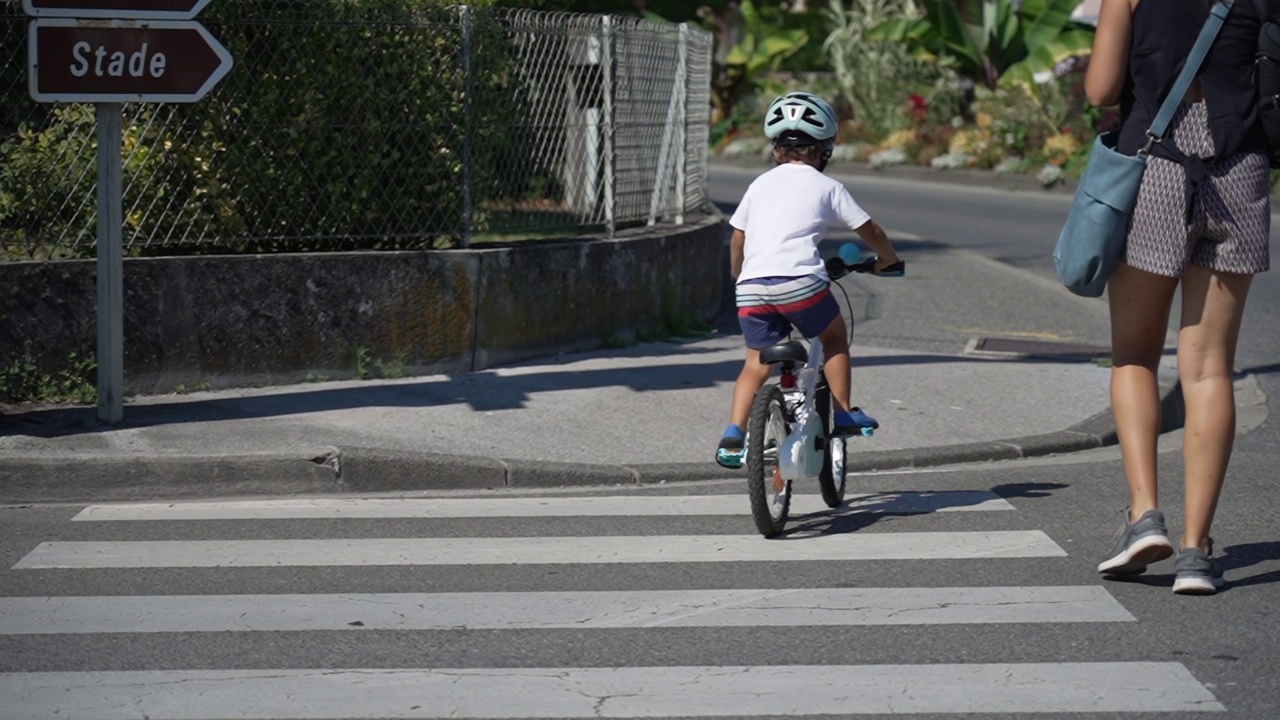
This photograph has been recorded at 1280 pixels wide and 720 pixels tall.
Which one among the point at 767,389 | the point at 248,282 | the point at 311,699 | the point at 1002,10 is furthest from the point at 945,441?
the point at 1002,10

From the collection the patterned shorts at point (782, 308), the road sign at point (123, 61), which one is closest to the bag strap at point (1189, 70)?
the patterned shorts at point (782, 308)

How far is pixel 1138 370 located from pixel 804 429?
47.5 inches

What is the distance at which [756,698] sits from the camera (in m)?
4.34

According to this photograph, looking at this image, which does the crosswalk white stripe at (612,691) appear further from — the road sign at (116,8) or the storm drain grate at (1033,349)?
the storm drain grate at (1033,349)

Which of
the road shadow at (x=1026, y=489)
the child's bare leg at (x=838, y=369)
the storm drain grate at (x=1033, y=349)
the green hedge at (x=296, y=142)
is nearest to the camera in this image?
the child's bare leg at (x=838, y=369)

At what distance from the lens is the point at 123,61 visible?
24.7 ft

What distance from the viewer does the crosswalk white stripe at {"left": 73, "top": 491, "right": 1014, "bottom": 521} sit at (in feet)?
21.7

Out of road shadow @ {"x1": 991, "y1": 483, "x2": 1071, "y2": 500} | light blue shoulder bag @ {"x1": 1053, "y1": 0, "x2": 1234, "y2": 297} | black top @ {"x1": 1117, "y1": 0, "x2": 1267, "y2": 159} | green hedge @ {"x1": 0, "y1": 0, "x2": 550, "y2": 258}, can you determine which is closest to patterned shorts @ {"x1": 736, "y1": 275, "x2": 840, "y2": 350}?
light blue shoulder bag @ {"x1": 1053, "y1": 0, "x2": 1234, "y2": 297}

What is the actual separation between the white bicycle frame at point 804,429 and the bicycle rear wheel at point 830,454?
5cm

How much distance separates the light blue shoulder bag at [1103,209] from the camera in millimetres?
5203

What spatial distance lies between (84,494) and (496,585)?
2.30m

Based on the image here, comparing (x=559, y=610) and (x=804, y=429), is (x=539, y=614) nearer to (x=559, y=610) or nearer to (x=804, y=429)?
(x=559, y=610)

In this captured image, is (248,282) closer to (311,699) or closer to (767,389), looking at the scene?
(767,389)

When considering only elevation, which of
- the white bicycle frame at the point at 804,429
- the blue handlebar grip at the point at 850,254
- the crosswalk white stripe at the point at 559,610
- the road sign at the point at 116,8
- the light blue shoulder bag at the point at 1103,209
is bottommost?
the crosswalk white stripe at the point at 559,610
